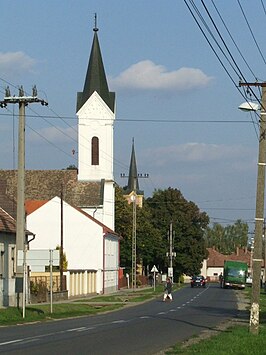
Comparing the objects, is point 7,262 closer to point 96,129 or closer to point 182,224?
point 96,129

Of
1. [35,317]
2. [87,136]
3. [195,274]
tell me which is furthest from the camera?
[195,274]

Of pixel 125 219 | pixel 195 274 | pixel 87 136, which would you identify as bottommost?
pixel 195 274

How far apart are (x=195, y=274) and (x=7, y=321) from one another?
8394 cm

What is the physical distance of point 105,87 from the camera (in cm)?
9012

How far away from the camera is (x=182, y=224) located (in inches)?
4594

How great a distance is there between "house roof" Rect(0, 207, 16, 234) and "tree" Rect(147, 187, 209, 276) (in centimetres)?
6580

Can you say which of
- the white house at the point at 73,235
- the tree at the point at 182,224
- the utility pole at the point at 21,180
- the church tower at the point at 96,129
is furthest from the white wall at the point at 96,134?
the utility pole at the point at 21,180

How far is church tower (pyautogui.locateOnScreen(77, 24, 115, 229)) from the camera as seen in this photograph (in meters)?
89.1

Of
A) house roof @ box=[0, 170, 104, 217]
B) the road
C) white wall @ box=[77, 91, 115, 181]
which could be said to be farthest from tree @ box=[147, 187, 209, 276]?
the road

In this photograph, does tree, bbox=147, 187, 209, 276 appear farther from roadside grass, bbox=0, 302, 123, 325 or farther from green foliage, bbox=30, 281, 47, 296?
roadside grass, bbox=0, 302, 123, 325

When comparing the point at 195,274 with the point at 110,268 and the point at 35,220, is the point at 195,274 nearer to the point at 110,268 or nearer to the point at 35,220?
the point at 110,268

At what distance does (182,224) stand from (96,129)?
31.3 meters

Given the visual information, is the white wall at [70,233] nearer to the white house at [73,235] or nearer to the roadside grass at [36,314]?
the white house at [73,235]

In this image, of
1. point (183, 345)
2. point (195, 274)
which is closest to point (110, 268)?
point (195, 274)
